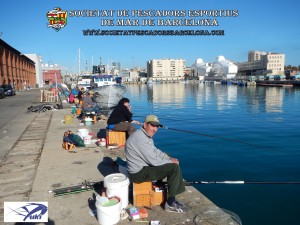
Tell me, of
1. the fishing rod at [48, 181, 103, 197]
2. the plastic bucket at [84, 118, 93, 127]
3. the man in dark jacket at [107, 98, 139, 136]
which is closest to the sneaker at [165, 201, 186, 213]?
the fishing rod at [48, 181, 103, 197]

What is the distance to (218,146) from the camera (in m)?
11.7

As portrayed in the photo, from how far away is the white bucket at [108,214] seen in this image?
3898mm

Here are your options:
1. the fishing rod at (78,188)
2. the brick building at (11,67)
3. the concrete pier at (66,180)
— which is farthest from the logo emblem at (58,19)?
the fishing rod at (78,188)

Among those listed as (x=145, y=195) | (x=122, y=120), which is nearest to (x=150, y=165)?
(x=145, y=195)

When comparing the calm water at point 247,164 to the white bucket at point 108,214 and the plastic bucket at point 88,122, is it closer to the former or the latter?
the white bucket at point 108,214

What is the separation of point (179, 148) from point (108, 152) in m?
4.66

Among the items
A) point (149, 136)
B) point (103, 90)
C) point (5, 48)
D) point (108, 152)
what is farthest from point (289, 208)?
point (5, 48)

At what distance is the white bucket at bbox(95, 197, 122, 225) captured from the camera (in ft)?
12.8

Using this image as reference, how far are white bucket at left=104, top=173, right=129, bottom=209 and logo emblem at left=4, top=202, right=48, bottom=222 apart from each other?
112cm

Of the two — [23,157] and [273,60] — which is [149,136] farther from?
[273,60]

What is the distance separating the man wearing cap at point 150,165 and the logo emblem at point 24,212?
61.1 inches

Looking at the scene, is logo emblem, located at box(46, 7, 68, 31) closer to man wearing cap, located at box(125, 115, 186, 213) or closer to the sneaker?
man wearing cap, located at box(125, 115, 186, 213)

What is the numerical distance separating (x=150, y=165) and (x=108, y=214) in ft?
3.52

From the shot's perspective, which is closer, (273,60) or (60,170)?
(60,170)
